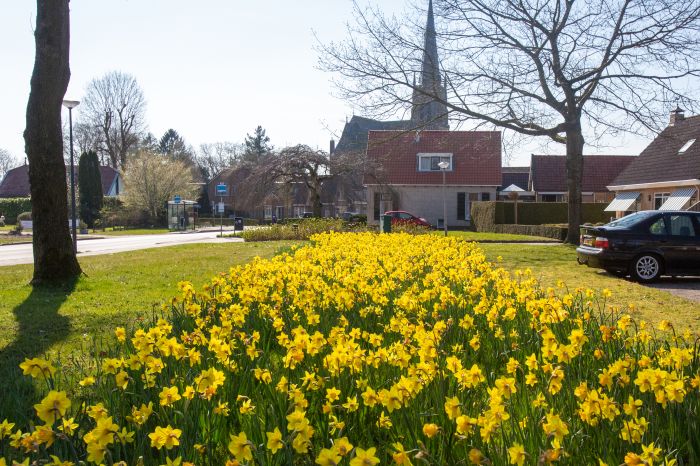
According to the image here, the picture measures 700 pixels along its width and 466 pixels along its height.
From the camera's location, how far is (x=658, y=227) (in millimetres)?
13477

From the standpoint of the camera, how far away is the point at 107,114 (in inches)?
2520

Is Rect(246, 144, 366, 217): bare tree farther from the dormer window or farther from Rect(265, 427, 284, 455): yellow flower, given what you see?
Rect(265, 427, 284, 455): yellow flower

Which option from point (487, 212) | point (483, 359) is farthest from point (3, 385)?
point (487, 212)

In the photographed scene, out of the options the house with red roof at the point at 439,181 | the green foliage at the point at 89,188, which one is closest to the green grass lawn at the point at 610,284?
the house with red roof at the point at 439,181

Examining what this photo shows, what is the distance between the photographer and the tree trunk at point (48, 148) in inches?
438

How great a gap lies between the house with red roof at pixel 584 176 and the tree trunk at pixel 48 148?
159 feet

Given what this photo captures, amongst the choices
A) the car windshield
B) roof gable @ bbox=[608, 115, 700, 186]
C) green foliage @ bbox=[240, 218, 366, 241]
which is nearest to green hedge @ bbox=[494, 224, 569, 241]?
roof gable @ bbox=[608, 115, 700, 186]

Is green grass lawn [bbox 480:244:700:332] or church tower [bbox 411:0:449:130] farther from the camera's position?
church tower [bbox 411:0:449:130]

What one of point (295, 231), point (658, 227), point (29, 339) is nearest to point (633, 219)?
point (658, 227)

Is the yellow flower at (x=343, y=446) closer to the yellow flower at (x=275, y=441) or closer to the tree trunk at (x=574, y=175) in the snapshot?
the yellow flower at (x=275, y=441)

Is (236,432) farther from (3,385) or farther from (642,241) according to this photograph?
(642,241)

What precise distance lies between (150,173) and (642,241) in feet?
164

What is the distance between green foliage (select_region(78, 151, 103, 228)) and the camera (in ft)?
186

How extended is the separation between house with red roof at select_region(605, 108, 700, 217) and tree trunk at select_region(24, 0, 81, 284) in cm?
2542
